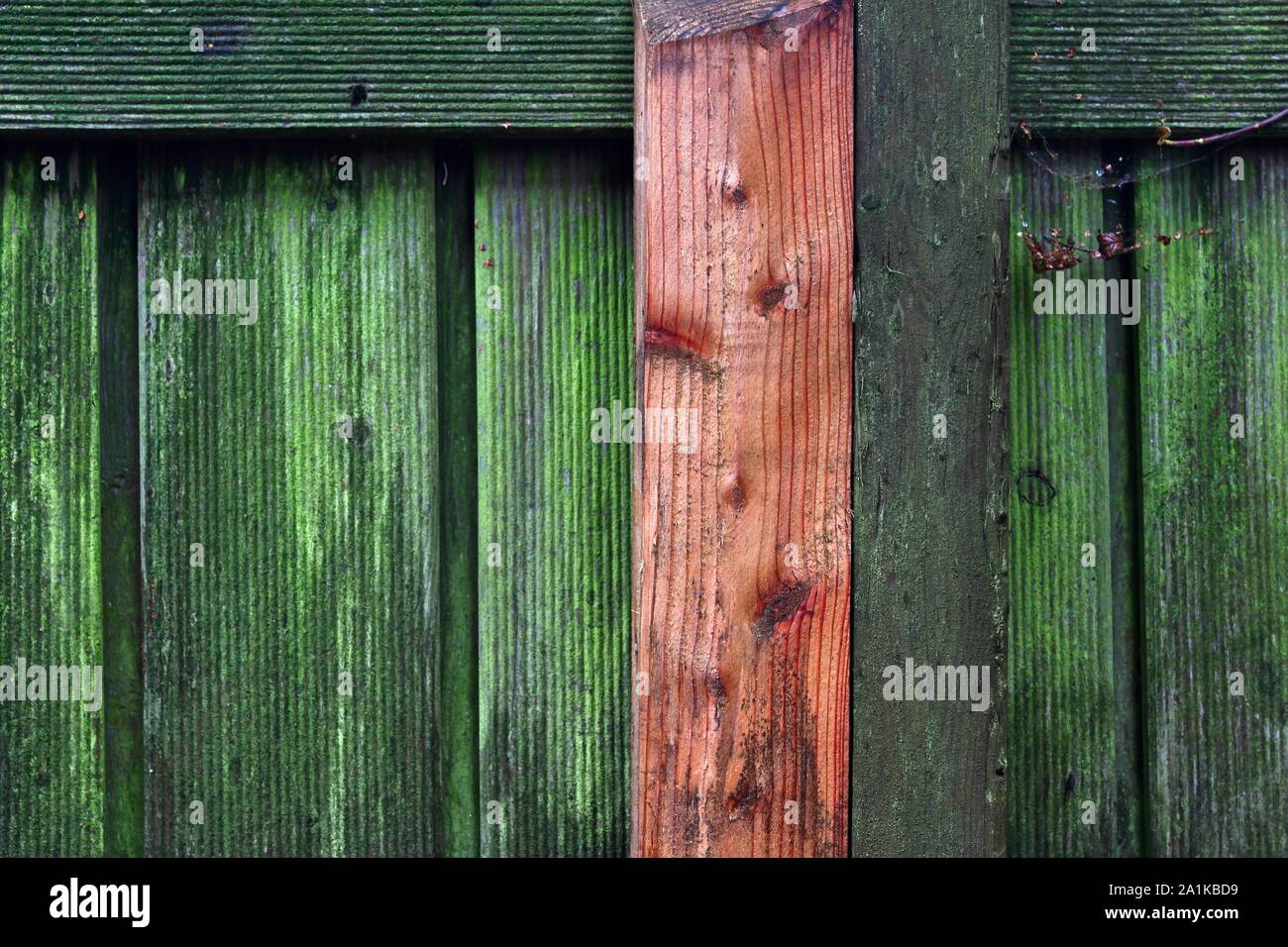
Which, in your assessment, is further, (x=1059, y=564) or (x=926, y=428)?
(x=1059, y=564)

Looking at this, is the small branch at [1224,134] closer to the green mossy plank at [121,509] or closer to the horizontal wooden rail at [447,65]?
the horizontal wooden rail at [447,65]

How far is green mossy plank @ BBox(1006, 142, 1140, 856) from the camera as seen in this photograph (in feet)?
5.99

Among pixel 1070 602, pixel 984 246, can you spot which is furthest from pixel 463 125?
pixel 1070 602

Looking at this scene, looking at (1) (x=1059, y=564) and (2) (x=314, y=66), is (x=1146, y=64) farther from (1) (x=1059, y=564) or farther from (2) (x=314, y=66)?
(2) (x=314, y=66)

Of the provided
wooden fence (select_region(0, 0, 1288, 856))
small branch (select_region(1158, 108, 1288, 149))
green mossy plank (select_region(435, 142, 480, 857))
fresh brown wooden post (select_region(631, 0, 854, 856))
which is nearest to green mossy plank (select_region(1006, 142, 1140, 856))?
wooden fence (select_region(0, 0, 1288, 856))

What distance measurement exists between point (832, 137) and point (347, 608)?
3.64 feet

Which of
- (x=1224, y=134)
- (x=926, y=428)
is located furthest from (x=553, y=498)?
(x=1224, y=134)

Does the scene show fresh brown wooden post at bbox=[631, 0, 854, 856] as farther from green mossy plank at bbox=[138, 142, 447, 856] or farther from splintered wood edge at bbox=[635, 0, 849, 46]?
green mossy plank at bbox=[138, 142, 447, 856]

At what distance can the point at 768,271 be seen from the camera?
1.59 meters

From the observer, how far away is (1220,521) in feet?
5.96

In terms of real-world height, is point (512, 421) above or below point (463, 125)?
below

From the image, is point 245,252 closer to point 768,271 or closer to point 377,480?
point 377,480

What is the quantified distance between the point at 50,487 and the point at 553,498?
0.86 m

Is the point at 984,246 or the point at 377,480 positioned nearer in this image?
the point at 984,246
